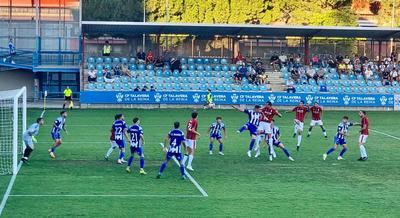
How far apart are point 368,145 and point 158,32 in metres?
25.8

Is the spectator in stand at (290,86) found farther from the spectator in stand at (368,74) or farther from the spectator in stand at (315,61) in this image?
the spectator in stand at (368,74)

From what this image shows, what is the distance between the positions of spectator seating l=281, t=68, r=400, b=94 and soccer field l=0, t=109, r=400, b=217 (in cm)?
2004

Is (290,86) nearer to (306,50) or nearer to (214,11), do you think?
(306,50)

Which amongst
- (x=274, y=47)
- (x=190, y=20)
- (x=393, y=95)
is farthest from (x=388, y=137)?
(x=190, y=20)

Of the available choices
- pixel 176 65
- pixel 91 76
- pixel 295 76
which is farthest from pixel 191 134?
pixel 295 76

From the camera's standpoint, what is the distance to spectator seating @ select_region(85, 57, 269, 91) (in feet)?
174

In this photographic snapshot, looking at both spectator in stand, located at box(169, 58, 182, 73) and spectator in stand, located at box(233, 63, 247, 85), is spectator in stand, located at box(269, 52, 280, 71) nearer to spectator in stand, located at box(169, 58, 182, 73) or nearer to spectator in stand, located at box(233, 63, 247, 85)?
spectator in stand, located at box(233, 63, 247, 85)

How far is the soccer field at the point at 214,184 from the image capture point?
19438 mm

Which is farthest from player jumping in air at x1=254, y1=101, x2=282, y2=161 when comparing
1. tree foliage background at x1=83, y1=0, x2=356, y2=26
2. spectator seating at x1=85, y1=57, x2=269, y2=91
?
tree foliage background at x1=83, y1=0, x2=356, y2=26

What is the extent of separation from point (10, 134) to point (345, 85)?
97.0 feet

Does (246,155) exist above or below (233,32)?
below

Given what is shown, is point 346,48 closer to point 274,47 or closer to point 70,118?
point 274,47

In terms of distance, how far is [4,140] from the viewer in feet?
106

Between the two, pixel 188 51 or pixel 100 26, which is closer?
pixel 100 26
